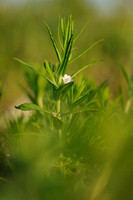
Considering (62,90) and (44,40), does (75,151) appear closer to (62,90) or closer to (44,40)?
(62,90)

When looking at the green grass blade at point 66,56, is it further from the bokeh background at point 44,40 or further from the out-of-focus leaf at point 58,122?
the bokeh background at point 44,40

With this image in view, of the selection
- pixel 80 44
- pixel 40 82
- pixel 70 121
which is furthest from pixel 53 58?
pixel 70 121

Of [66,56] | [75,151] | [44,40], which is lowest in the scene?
[75,151]

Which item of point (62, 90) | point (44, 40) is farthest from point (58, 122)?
point (44, 40)

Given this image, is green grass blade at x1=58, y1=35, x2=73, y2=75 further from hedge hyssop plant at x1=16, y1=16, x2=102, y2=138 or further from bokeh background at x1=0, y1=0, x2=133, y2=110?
bokeh background at x1=0, y1=0, x2=133, y2=110

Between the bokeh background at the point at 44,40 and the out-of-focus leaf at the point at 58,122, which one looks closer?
the out-of-focus leaf at the point at 58,122

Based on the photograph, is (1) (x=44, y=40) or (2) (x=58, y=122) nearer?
(2) (x=58, y=122)

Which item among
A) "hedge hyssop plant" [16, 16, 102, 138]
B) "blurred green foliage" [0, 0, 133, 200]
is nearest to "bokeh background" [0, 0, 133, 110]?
"blurred green foliage" [0, 0, 133, 200]

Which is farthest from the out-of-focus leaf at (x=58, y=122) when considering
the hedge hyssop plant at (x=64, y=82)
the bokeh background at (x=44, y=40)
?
the bokeh background at (x=44, y=40)
